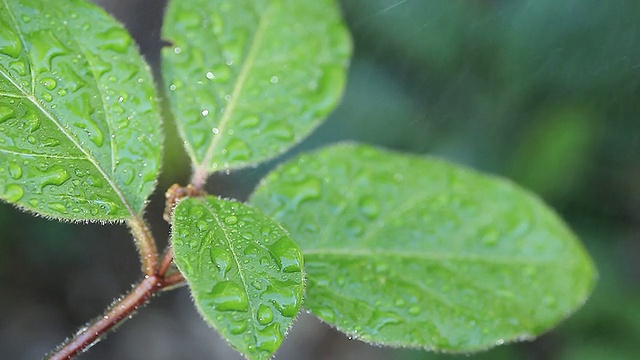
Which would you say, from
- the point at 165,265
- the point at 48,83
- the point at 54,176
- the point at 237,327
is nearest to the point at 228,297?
the point at 237,327

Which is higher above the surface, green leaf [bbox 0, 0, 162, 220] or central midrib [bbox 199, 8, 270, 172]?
green leaf [bbox 0, 0, 162, 220]

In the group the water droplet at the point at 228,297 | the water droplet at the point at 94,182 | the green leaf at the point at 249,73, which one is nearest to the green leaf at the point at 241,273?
the water droplet at the point at 228,297

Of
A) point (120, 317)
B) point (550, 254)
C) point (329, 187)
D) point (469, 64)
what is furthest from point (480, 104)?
point (120, 317)

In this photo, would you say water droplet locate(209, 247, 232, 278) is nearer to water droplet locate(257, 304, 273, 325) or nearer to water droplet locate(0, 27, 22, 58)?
water droplet locate(257, 304, 273, 325)

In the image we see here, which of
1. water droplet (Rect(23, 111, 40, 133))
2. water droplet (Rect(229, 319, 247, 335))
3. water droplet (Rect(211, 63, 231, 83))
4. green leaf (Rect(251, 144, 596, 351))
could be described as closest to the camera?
water droplet (Rect(229, 319, 247, 335))

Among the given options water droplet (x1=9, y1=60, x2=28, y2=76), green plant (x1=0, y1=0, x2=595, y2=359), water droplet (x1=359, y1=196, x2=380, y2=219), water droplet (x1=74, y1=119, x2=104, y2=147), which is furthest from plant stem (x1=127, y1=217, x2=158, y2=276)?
water droplet (x1=359, y1=196, x2=380, y2=219)

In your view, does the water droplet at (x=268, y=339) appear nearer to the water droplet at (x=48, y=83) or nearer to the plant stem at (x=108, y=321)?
the plant stem at (x=108, y=321)

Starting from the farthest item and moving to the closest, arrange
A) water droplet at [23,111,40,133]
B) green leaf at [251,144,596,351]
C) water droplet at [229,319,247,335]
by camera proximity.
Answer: green leaf at [251,144,596,351] < water droplet at [23,111,40,133] < water droplet at [229,319,247,335]
